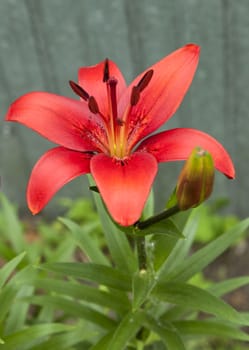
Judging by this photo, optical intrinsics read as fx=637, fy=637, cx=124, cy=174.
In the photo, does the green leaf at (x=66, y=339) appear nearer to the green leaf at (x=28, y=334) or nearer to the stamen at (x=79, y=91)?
the green leaf at (x=28, y=334)

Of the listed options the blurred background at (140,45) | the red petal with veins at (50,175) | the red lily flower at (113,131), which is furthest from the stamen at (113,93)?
the blurred background at (140,45)

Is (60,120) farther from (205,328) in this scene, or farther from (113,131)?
(205,328)

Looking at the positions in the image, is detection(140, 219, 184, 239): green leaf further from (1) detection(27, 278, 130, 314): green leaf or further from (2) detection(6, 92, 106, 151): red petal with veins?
(1) detection(27, 278, 130, 314): green leaf

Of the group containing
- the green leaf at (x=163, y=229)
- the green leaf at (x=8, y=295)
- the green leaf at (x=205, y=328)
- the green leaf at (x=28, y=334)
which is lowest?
the green leaf at (x=205, y=328)

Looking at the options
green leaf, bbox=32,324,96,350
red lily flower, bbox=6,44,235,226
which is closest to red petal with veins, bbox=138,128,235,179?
red lily flower, bbox=6,44,235,226

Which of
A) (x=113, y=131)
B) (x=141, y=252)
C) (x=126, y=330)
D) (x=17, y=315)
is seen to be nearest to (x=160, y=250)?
(x=141, y=252)

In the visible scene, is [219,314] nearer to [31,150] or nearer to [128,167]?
[128,167]
